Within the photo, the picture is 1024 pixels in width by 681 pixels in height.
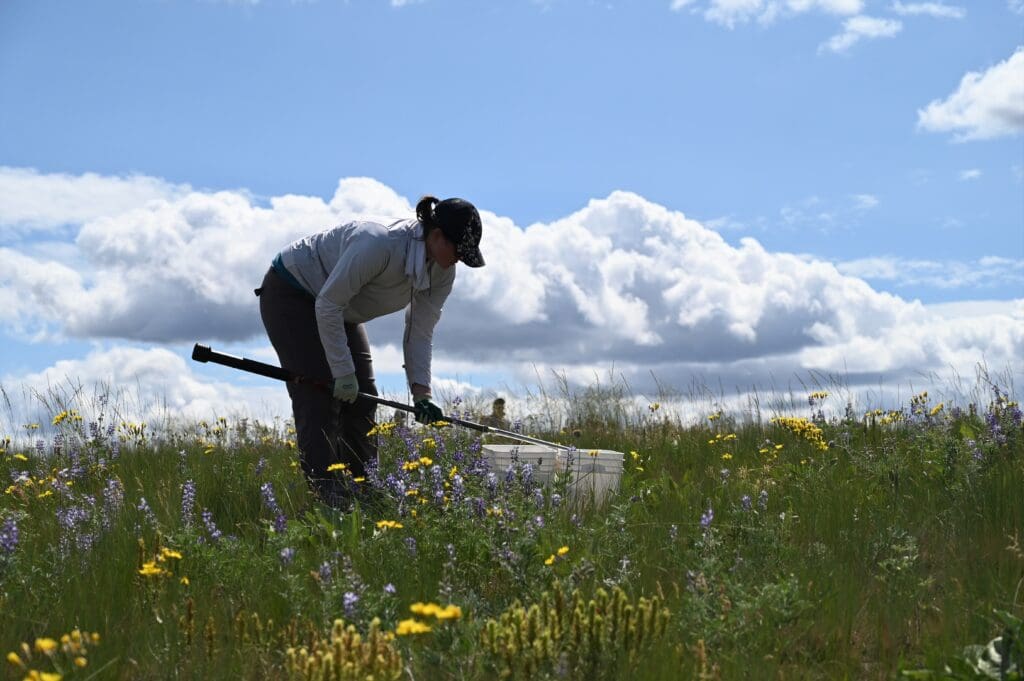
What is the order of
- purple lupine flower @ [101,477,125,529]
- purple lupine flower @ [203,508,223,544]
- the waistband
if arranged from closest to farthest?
purple lupine flower @ [203,508,223,544] < purple lupine flower @ [101,477,125,529] < the waistband

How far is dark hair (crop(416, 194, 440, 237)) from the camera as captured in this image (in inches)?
198

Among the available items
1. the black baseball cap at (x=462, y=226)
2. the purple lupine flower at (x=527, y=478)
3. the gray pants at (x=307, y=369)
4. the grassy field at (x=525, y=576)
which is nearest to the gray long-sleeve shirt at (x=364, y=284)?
the gray pants at (x=307, y=369)

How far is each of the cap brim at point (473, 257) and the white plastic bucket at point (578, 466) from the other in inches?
41.7

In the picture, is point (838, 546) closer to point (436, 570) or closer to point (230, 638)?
point (436, 570)

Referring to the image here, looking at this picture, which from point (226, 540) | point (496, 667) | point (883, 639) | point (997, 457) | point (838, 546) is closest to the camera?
point (496, 667)

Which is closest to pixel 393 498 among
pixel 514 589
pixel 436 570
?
pixel 436 570

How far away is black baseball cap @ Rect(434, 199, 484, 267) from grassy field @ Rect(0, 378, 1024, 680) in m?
1.08

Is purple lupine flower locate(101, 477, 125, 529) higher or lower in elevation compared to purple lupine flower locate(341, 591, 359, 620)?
higher

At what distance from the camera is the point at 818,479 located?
18.0ft

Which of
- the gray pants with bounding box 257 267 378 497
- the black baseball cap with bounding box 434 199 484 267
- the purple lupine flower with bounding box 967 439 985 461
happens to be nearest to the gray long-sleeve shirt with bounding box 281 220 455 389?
the gray pants with bounding box 257 267 378 497

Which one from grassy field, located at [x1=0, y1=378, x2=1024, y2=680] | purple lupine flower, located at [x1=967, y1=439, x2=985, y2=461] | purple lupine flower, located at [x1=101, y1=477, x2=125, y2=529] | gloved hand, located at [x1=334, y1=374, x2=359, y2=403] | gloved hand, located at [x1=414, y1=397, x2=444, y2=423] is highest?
gloved hand, located at [x1=334, y1=374, x2=359, y2=403]

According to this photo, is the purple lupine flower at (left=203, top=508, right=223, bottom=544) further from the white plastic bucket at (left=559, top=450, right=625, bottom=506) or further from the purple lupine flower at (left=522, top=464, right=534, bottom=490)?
the white plastic bucket at (left=559, top=450, right=625, bottom=506)

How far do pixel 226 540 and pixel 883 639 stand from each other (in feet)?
8.62

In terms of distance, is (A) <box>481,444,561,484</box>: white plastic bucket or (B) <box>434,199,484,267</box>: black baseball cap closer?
(B) <box>434,199,484,267</box>: black baseball cap
